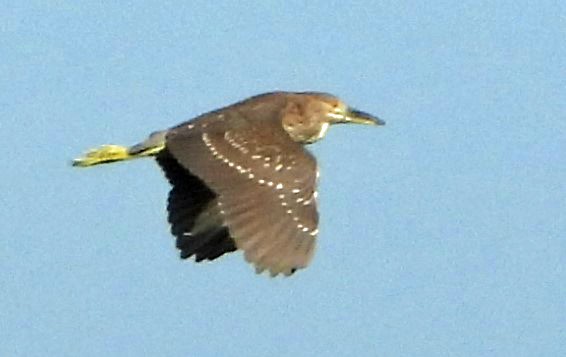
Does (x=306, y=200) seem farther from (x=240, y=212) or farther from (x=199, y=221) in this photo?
(x=199, y=221)

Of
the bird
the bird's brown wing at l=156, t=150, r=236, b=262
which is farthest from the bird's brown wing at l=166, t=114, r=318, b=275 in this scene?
the bird's brown wing at l=156, t=150, r=236, b=262

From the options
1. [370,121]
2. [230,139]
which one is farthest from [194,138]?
[370,121]

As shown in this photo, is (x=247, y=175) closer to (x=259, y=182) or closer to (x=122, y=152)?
(x=259, y=182)

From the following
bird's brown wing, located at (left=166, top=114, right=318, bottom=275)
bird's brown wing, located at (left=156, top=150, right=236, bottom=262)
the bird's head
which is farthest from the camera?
the bird's head

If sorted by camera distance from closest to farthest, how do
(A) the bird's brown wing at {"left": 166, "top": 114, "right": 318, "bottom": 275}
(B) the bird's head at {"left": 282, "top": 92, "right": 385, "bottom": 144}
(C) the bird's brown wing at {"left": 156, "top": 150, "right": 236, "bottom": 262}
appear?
1. (A) the bird's brown wing at {"left": 166, "top": 114, "right": 318, "bottom": 275}
2. (C) the bird's brown wing at {"left": 156, "top": 150, "right": 236, "bottom": 262}
3. (B) the bird's head at {"left": 282, "top": 92, "right": 385, "bottom": 144}

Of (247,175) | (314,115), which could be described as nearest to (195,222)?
(247,175)

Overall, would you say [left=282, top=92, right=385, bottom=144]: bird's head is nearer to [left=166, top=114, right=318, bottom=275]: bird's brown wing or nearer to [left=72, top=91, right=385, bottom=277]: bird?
[left=72, top=91, right=385, bottom=277]: bird

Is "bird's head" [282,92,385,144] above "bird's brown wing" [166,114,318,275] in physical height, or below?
above

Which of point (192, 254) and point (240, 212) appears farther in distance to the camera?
point (192, 254)
